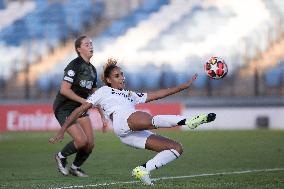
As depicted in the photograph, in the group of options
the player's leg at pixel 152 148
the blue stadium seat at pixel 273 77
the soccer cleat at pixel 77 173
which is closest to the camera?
the player's leg at pixel 152 148

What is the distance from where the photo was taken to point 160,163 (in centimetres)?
866

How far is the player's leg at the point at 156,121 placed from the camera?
8.27 metres

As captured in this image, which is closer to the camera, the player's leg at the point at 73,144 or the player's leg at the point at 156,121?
the player's leg at the point at 156,121

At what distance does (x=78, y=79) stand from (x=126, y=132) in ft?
7.93

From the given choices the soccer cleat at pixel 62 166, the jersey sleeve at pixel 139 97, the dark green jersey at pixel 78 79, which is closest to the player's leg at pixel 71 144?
the soccer cleat at pixel 62 166

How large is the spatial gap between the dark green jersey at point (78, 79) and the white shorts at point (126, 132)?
214cm

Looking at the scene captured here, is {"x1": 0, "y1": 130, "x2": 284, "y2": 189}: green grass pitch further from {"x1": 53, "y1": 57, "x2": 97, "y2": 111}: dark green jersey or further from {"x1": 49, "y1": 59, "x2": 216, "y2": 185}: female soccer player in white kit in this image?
{"x1": 53, "y1": 57, "x2": 97, "y2": 111}: dark green jersey

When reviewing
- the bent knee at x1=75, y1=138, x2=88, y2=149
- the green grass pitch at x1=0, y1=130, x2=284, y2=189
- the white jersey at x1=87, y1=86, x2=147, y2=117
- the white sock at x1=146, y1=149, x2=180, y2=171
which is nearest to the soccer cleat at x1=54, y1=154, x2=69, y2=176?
the green grass pitch at x1=0, y1=130, x2=284, y2=189

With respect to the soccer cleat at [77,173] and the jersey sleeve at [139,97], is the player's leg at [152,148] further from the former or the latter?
the soccer cleat at [77,173]

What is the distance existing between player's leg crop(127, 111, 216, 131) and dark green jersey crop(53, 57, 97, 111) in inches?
92.5

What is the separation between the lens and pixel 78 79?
36.4 feet

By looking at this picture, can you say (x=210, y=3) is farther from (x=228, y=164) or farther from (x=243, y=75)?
(x=228, y=164)

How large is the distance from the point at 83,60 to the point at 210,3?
60.5ft

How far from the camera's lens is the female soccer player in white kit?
8.58 meters
